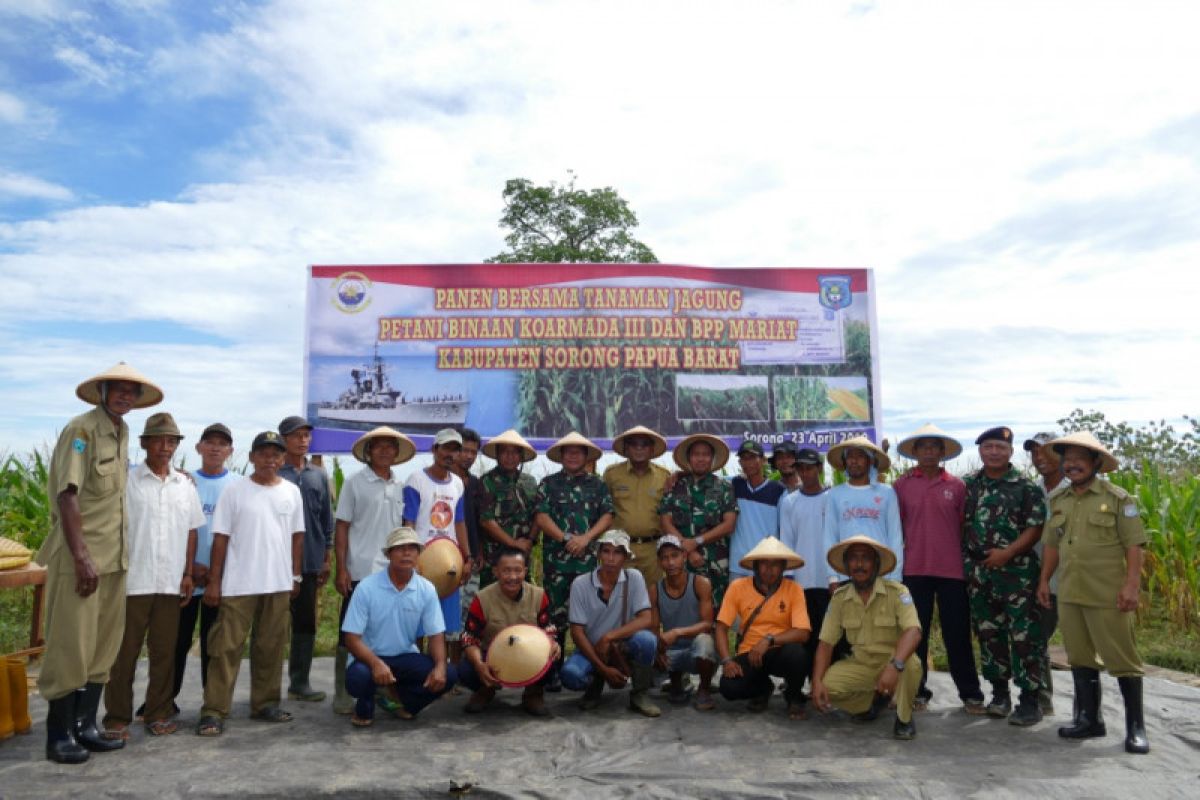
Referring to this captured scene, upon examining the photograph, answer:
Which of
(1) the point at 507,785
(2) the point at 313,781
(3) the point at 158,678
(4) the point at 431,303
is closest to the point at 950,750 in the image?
(1) the point at 507,785

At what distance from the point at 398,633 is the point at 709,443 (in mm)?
2409

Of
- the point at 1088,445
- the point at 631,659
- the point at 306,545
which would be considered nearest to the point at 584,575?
the point at 631,659

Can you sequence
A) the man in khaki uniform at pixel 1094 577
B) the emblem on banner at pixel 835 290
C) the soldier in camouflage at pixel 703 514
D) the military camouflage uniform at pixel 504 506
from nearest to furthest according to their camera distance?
the man in khaki uniform at pixel 1094 577, the soldier in camouflage at pixel 703 514, the military camouflage uniform at pixel 504 506, the emblem on banner at pixel 835 290

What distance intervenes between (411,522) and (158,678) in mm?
1687

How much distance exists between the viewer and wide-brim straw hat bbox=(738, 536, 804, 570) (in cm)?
543

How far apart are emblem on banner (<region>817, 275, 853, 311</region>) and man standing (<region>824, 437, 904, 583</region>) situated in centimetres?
444

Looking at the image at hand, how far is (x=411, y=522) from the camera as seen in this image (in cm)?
583

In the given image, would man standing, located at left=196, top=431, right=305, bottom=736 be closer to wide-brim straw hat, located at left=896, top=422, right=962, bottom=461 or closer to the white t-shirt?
the white t-shirt

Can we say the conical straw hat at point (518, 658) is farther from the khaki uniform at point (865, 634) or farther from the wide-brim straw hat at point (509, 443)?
the khaki uniform at point (865, 634)

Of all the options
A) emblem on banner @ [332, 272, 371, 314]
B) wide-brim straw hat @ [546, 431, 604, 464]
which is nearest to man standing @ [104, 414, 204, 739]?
wide-brim straw hat @ [546, 431, 604, 464]

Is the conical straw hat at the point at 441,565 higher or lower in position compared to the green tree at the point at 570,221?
lower

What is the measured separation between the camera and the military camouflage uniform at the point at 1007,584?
5.32 meters

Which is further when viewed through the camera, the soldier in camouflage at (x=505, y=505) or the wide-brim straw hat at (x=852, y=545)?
the soldier in camouflage at (x=505, y=505)

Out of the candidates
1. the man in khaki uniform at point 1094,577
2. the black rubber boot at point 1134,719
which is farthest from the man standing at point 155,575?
the black rubber boot at point 1134,719
